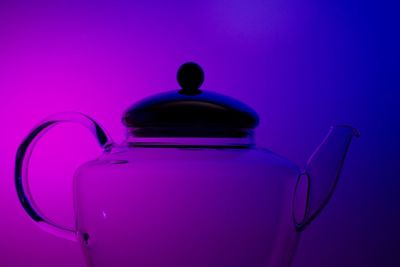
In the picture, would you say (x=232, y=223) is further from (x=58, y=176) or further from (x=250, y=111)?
(x=58, y=176)

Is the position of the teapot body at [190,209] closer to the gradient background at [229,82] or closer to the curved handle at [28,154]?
the curved handle at [28,154]

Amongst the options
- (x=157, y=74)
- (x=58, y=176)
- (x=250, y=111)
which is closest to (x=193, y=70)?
(x=250, y=111)

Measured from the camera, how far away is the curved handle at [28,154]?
44 cm

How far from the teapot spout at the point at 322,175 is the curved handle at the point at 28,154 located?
27 cm

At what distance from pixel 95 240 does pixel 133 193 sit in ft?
0.28

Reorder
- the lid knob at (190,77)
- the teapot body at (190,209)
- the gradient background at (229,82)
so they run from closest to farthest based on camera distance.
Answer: the teapot body at (190,209) → the lid knob at (190,77) → the gradient background at (229,82)

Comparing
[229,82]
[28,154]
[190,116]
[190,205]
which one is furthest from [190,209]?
[229,82]

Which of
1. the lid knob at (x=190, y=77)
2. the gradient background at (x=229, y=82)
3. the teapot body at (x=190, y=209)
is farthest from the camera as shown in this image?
the gradient background at (x=229, y=82)

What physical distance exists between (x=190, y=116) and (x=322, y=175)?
0.20 meters

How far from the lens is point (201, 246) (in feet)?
1.13

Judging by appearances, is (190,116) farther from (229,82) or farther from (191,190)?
(229,82)

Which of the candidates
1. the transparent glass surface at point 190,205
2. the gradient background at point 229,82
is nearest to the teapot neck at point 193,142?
the transparent glass surface at point 190,205

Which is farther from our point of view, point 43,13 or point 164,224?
point 43,13

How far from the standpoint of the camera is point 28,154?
1.51ft
